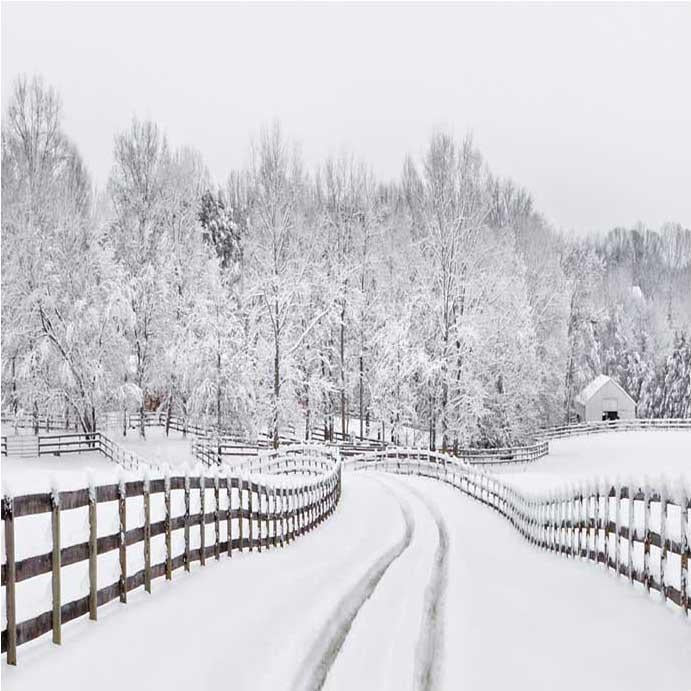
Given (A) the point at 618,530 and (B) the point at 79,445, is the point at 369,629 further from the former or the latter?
(B) the point at 79,445

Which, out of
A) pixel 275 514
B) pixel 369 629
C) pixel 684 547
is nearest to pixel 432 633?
pixel 369 629

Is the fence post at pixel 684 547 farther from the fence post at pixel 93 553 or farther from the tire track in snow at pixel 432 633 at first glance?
the fence post at pixel 93 553

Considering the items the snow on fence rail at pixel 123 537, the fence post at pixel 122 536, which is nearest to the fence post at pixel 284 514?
the snow on fence rail at pixel 123 537

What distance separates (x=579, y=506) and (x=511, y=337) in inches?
1173

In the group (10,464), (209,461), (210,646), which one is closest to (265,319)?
(209,461)

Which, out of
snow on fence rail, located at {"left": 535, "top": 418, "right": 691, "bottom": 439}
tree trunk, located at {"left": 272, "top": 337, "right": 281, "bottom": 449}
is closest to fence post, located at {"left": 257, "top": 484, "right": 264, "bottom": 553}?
tree trunk, located at {"left": 272, "top": 337, "right": 281, "bottom": 449}

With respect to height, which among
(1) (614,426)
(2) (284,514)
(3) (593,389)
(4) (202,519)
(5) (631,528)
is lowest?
(1) (614,426)

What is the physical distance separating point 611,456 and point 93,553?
4616cm

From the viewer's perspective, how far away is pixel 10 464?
35.1 m

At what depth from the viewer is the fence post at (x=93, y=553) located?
663 cm

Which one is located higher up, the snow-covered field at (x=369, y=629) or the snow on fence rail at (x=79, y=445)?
the snow-covered field at (x=369, y=629)

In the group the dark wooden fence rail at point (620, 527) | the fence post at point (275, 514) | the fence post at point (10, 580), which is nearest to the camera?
the fence post at point (10, 580)

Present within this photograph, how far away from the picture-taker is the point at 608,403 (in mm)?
69562

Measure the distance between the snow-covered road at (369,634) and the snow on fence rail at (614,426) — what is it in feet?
166
